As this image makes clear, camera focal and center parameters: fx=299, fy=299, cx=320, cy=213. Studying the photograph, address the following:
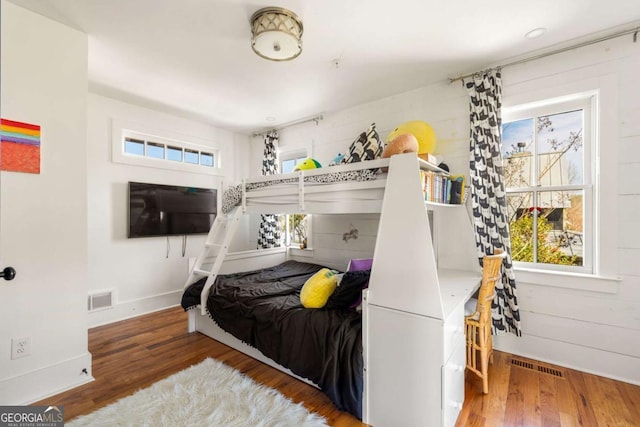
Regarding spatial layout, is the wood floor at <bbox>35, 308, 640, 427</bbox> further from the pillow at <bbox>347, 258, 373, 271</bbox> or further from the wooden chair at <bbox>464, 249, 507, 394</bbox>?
the pillow at <bbox>347, 258, 373, 271</bbox>

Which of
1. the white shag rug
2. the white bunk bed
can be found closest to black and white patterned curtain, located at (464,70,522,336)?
the white bunk bed

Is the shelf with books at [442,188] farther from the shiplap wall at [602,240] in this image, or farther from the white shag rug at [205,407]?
the white shag rug at [205,407]

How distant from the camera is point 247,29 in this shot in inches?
86.7

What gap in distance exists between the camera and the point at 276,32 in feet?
6.56

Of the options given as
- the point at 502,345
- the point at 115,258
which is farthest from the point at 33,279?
the point at 502,345

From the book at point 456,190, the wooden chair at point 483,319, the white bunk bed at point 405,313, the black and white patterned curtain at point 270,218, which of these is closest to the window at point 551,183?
the book at point 456,190

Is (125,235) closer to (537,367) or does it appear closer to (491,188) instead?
(491,188)

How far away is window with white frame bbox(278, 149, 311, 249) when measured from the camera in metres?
4.23

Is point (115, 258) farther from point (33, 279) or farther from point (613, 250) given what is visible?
point (613, 250)

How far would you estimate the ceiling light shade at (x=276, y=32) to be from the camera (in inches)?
78.3

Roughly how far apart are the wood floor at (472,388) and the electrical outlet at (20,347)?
14.2 inches

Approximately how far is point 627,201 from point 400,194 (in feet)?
5.93

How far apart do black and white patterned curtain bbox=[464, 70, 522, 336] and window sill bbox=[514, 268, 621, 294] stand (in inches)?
5.4

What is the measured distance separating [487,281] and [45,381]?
3124 mm
